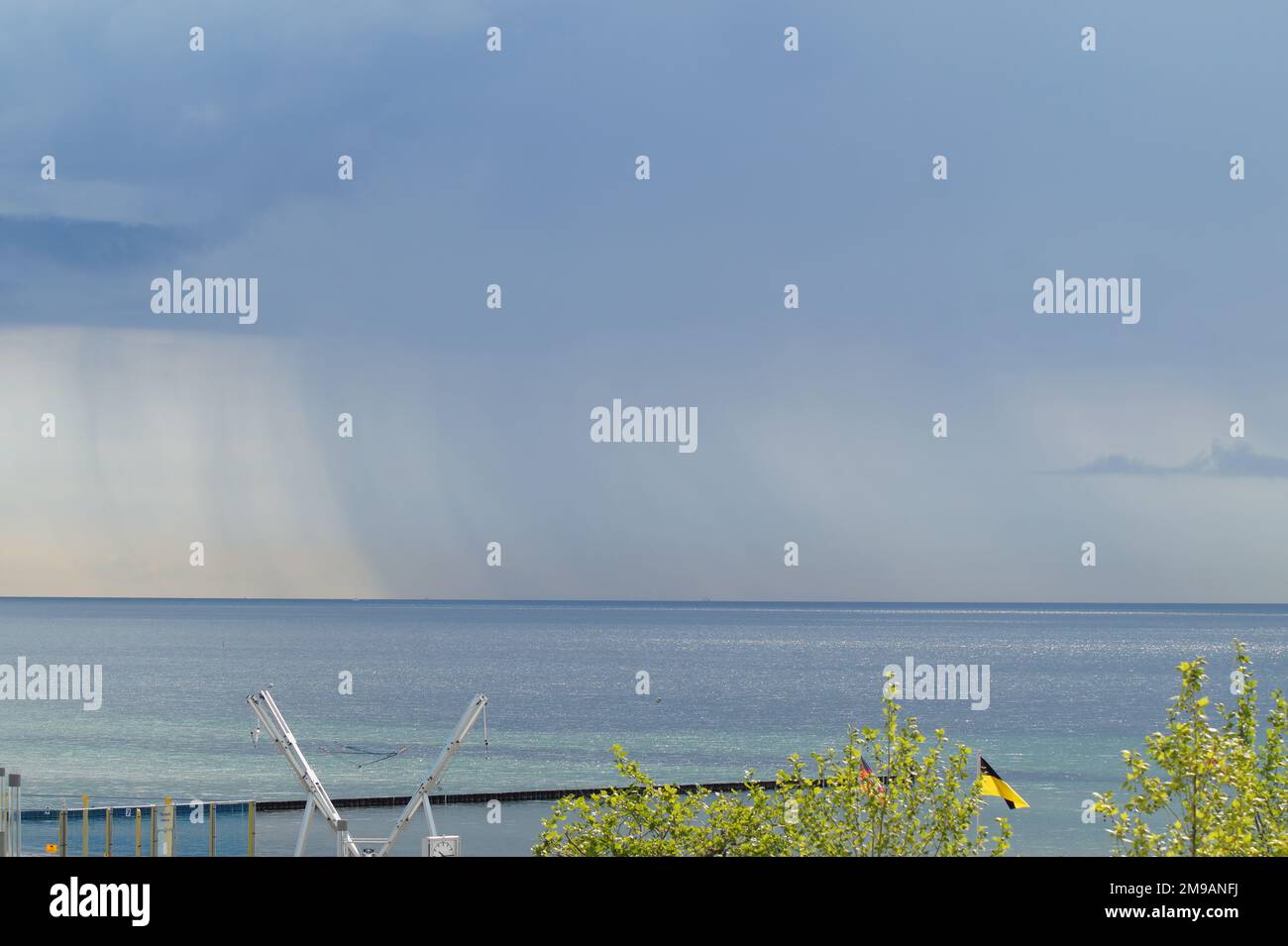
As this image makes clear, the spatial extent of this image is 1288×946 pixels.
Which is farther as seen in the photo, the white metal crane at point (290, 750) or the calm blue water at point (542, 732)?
the calm blue water at point (542, 732)

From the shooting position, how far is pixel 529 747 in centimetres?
13038

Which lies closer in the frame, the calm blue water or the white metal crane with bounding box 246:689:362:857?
the white metal crane with bounding box 246:689:362:857

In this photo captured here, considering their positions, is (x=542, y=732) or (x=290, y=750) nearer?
(x=290, y=750)

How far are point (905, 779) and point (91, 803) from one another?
96.5 metres
